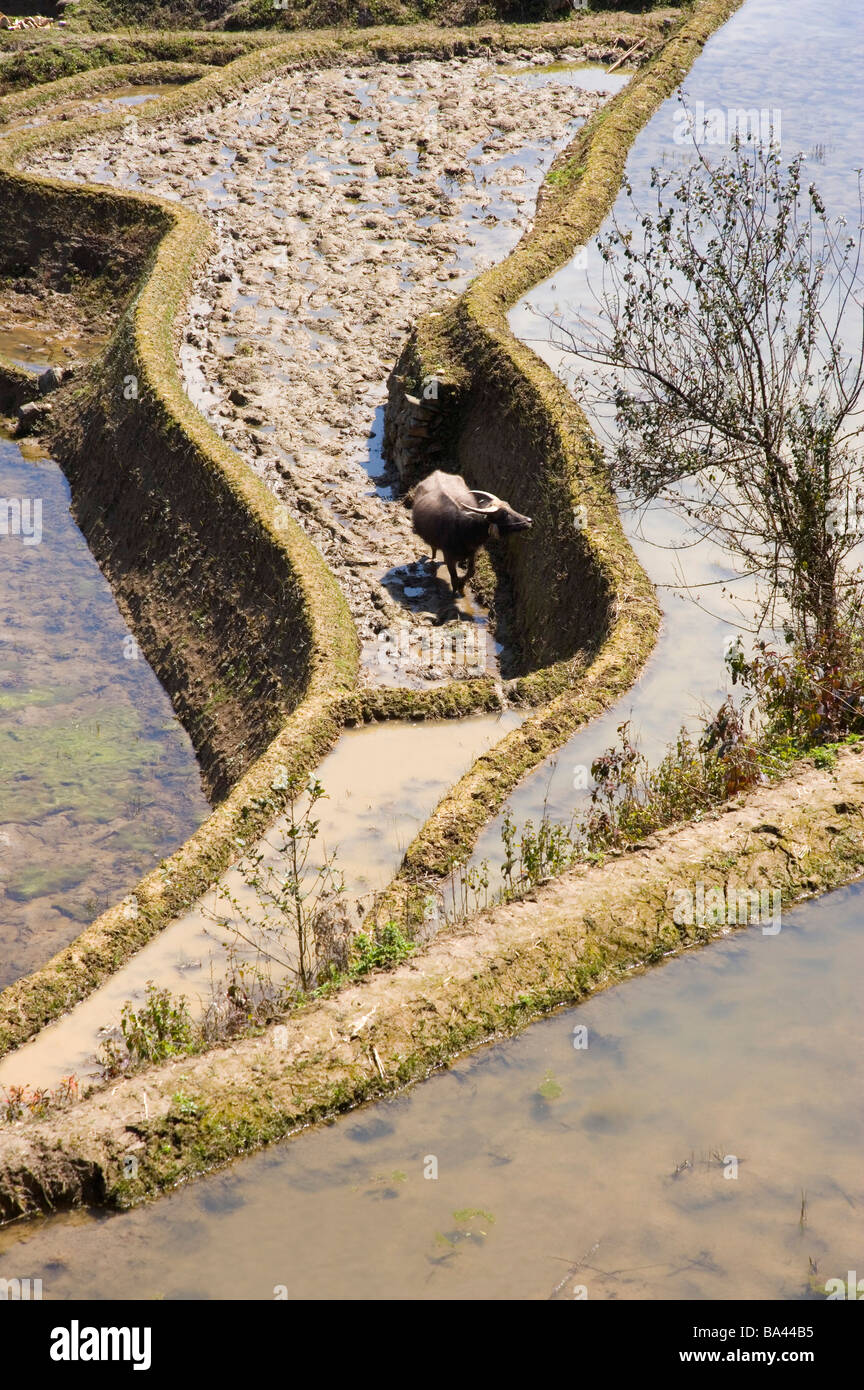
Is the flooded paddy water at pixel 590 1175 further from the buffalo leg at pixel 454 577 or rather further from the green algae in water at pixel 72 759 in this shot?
the buffalo leg at pixel 454 577

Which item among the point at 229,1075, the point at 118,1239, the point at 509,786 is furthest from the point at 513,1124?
the point at 509,786

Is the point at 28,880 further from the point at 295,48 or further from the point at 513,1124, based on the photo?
the point at 295,48

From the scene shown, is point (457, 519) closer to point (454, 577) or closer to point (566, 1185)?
point (454, 577)

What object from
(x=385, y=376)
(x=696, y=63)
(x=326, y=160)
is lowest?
Answer: (x=385, y=376)

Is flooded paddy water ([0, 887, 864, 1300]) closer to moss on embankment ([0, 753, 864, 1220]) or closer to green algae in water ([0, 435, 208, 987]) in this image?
moss on embankment ([0, 753, 864, 1220])

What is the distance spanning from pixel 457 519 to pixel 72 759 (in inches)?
183

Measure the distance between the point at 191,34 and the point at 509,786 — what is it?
30.7m

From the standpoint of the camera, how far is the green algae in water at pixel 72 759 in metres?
10.4

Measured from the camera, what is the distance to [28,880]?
10539 mm

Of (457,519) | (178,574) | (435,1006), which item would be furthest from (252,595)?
(435,1006)

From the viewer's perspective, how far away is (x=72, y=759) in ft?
40.1

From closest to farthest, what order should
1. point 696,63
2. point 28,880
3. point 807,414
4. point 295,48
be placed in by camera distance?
point 807,414, point 28,880, point 696,63, point 295,48

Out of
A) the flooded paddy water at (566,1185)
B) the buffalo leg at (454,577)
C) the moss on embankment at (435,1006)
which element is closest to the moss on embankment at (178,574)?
the buffalo leg at (454,577)

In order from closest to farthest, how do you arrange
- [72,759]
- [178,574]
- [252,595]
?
1. [72,759]
2. [252,595]
3. [178,574]
